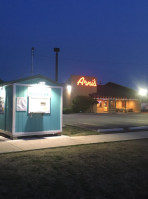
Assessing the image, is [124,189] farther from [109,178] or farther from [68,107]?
[68,107]

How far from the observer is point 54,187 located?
525 cm

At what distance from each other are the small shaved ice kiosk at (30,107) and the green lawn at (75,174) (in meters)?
2.81

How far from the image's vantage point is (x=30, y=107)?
11.5m

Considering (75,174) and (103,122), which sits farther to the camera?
(103,122)

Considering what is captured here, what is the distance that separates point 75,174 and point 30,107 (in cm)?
596

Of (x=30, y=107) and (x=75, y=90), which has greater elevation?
(x=75, y=90)

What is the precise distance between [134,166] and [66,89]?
31.4 metres

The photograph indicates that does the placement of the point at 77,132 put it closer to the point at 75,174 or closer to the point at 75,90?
the point at 75,174

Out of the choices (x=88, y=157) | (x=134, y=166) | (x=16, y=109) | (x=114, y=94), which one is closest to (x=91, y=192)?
(x=134, y=166)

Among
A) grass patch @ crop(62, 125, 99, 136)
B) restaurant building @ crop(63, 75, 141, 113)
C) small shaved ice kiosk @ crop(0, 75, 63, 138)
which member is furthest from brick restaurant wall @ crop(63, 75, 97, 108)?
small shaved ice kiosk @ crop(0, 75, 63, 138)

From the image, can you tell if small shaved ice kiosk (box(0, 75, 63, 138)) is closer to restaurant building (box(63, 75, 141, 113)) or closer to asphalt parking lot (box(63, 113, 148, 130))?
asphalt parking lot (box(63, 113, 148, 130))

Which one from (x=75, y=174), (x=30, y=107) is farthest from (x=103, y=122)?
(x=75, y=174)

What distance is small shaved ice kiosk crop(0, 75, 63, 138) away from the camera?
11288mm

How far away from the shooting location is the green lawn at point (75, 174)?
16.2 ft
